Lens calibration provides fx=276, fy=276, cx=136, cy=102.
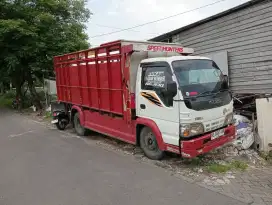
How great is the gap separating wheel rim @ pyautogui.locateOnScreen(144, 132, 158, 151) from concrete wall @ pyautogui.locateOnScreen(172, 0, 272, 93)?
15.0ft

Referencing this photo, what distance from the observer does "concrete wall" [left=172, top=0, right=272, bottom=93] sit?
848cm

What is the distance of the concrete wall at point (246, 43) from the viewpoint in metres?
8.48

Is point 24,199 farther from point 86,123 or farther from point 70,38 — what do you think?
point 70,38

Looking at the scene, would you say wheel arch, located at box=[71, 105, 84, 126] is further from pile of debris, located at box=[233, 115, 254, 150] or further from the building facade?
the building facade

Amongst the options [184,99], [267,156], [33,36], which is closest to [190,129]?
[184,99]

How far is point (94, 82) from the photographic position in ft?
26.8

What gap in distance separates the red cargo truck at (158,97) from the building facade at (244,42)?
9.24 feet

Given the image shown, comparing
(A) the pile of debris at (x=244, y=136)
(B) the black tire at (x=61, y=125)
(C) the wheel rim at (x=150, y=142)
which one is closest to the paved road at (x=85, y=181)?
(C) the wheel rim at (x=150, y=142)

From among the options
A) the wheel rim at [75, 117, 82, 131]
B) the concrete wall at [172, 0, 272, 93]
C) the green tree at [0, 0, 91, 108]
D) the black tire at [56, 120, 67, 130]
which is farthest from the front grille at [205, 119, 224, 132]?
the green tree at [0, 0, 91, 108]

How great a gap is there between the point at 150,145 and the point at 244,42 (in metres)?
5.20

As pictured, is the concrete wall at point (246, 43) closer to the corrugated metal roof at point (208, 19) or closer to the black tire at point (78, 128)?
the corrugated metal roof at point (208, 19)

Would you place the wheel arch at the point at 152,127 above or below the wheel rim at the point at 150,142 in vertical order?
above

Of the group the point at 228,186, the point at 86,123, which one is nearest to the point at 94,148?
the point at 86,123

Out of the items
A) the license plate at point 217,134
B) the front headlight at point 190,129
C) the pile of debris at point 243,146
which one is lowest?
the pile of debris at point 243,146
